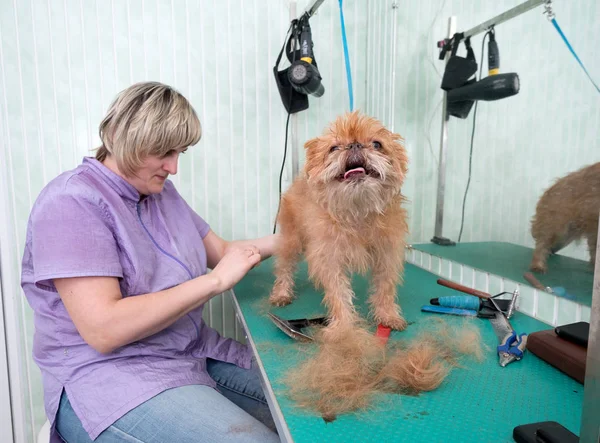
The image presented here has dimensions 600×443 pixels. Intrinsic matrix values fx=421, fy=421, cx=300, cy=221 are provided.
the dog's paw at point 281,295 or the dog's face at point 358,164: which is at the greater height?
the dog's face at point 358,164

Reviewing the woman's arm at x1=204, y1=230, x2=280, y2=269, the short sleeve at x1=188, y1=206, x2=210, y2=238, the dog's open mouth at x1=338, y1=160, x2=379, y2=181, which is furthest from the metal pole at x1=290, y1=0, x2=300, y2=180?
the dog's open mouth at x1=338, y1=160, x2=379, y2=181

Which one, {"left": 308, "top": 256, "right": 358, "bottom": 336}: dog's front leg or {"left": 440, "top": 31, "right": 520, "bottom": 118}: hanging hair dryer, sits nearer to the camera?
{"left": 308, "top": 256, "right": 358, "bottom": 336}: dog's front leg

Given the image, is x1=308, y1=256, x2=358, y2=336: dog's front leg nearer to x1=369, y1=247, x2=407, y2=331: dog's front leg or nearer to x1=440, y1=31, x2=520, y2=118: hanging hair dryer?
x1=369, y1=247, x2=407, y2=331: dog's front leg

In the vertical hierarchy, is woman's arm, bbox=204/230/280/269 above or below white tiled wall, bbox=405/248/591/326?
above

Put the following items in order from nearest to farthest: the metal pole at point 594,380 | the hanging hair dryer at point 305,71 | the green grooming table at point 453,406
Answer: the metal pole at point 594,380
the green grooming table at point 453,406
the hanging hair dryer at point 305,71

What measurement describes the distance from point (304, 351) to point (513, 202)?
44.2 inches

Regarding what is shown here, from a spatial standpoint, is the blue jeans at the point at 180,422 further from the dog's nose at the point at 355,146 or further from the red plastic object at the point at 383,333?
the dog's nose at the point at 355,146

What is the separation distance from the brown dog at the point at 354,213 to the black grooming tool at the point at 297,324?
51 millimetres

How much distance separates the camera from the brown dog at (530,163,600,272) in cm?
126

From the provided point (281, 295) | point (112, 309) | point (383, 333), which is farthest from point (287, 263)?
point (112, 309)

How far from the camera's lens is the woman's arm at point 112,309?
3.60 feet

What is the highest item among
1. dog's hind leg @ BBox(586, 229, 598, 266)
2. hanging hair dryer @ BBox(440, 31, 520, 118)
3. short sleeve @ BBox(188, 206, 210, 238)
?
hanging hair dryer @ BBox(440, 31, 520, 118)

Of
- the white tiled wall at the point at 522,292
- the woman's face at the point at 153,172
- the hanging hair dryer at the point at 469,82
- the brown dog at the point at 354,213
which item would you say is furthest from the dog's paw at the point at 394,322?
the hanging hair dryer at the point at 469,82

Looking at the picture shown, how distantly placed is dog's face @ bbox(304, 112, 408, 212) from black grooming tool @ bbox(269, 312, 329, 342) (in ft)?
1.24
